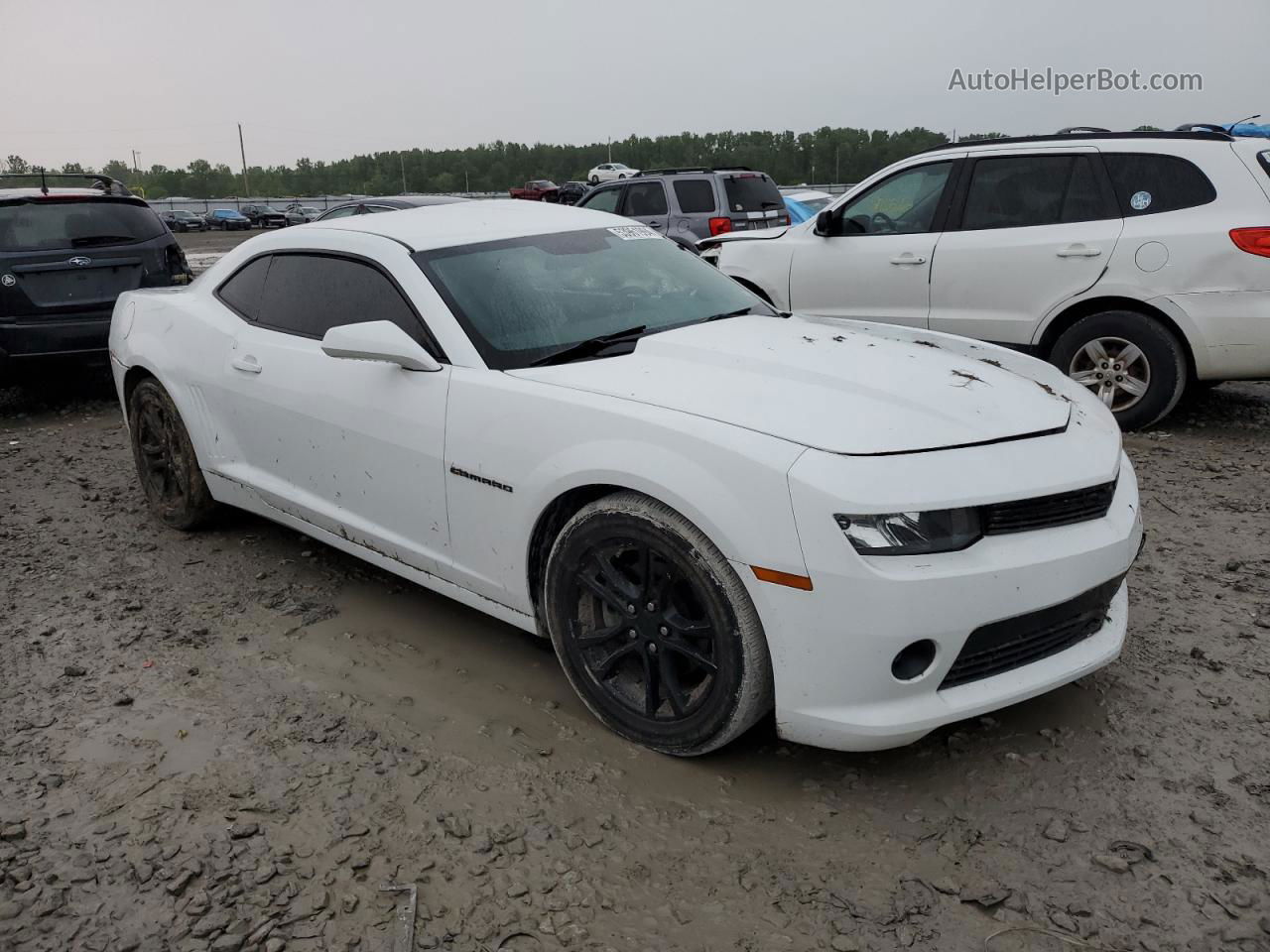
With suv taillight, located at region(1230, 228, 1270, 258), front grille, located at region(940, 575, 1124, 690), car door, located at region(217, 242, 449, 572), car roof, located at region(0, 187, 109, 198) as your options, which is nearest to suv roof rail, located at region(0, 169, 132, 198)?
car roof, located at region(0, 187, 109, 198)

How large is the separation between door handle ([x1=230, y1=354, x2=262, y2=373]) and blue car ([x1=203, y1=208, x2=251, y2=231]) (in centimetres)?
4840

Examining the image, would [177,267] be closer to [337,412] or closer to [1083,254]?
[337,412]

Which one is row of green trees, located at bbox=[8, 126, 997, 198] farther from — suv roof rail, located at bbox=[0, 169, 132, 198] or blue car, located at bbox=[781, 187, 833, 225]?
suv roof rail, located at bbox=[0, 169, 132, 198]

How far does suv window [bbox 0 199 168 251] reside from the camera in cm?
725

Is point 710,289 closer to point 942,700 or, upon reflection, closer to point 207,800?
point 942,700

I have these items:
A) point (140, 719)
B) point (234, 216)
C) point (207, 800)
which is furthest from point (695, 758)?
point (234, 216)

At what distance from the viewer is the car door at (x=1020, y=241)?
20.2 feet

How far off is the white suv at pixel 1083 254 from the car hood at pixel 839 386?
287cm

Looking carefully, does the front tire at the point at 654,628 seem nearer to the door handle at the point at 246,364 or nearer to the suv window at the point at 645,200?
the door handle at the point at 246,364

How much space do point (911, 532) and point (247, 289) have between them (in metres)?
3.17

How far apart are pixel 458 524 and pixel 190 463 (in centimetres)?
198

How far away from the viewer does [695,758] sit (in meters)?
2.92

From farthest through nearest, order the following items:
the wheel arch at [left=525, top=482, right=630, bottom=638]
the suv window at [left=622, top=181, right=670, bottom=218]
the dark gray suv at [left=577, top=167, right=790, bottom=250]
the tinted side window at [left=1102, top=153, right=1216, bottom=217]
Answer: the suv window at [left=622, top=181, right=670, bottom=218] < the dark gray suv at [left=577, top=167, right=790, bottom=250] < the tinted side window at [left=1102, top=153, right=1216, bottom=217] < the wheel arch at [left=525, top=482, right=630, bottom=638]

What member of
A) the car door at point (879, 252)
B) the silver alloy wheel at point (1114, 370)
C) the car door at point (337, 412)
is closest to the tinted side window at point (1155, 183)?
the silver alloy wheel at point (1114, 370)
